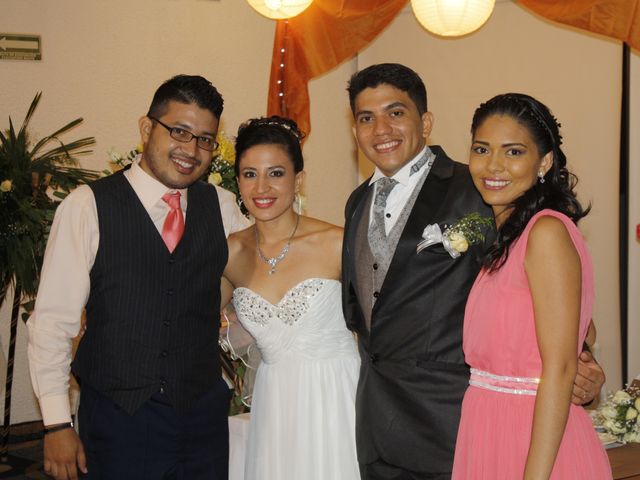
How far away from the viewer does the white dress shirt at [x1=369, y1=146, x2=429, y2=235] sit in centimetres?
282

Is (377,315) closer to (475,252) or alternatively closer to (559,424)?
(475,252)

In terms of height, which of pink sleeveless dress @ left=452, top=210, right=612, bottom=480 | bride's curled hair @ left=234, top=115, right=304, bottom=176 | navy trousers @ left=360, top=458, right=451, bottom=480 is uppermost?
bride's curled hair @ left=234, top=115, right=304, bottom=176

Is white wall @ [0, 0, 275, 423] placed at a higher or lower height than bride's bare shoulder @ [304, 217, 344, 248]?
higher

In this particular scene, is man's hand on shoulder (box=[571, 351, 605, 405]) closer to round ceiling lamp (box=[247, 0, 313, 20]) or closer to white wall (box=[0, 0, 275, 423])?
round ceiling lamp (box=[247, 0, 313, 20])

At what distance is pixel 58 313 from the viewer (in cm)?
281

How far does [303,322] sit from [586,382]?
115cm

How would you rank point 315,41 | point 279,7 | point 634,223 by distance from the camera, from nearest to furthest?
point 634,223, point 279,7, point 315,41

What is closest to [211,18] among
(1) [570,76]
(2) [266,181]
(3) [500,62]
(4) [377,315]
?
(3) [500,62]

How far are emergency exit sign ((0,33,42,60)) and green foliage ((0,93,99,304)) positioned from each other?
120cm

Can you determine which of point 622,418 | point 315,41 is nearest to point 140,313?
point 622,418

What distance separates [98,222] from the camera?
2.89m

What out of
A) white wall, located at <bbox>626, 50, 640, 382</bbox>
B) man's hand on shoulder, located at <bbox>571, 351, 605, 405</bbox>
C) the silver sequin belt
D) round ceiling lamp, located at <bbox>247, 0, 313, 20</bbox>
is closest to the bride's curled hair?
the silver sequin belt

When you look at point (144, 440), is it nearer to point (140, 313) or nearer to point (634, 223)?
point (140, 313)

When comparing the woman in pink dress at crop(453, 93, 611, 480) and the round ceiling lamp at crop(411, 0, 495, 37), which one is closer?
the woman in pink dress at crop(453, 93, 611, 480)
